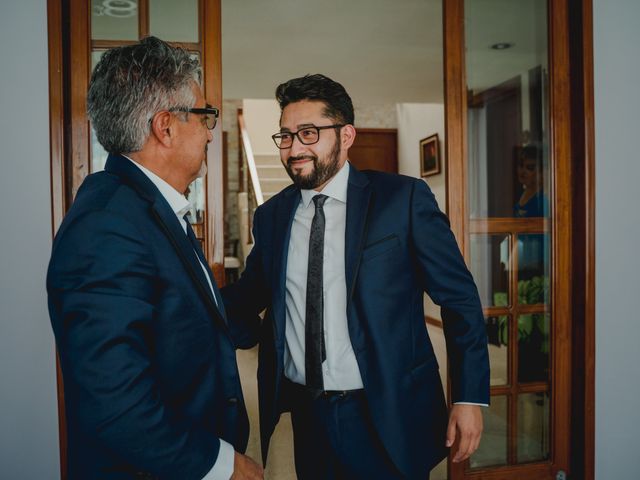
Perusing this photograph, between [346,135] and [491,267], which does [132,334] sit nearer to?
[346,135]

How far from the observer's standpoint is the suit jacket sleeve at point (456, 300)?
4.87 feet

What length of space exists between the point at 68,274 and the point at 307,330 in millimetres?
796

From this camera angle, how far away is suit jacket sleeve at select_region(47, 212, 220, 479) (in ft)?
2.82

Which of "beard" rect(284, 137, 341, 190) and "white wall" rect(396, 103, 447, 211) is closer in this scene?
"beard" rect(284, 137, 341, 190)

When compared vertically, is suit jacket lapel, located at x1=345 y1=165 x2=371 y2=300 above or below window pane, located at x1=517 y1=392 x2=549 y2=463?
above

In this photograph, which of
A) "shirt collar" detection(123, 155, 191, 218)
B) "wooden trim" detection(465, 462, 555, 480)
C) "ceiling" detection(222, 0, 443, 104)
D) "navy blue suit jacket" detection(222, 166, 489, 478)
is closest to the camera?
"shirt collar" detection(123, 155, 191, 218)

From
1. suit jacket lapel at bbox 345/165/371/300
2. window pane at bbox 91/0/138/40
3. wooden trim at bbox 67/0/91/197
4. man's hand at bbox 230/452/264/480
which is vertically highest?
window pane at bbox 91/0/138/40

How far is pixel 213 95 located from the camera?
6.56 ft

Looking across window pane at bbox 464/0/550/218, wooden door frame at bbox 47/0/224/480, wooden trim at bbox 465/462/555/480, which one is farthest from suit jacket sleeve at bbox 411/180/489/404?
wooden trim at bbox 465/462/555/480

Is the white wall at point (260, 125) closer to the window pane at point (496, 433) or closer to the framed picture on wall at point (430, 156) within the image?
the framed picture on wall at point (430, 156)

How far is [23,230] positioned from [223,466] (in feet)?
4.39

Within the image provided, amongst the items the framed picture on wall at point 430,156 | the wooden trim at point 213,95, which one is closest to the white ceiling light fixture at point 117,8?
the wooden trim at point 213,95

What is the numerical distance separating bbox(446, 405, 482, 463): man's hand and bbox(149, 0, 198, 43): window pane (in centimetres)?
170

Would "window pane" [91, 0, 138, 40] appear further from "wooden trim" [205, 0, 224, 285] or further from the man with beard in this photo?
the man with beard
